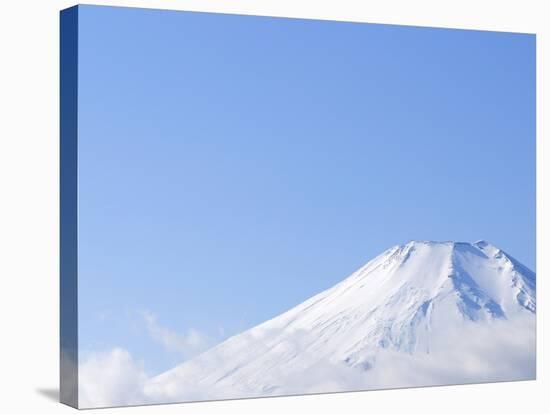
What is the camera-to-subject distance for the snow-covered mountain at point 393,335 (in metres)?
13.7

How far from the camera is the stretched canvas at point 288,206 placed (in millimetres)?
13133

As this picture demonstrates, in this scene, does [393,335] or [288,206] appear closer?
[288,206]

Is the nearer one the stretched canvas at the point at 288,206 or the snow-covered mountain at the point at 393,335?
the stretched canvas at the point at 288,206

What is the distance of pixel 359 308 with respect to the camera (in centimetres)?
1423

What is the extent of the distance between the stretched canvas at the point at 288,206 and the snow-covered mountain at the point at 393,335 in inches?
0.7

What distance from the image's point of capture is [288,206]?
13.9 m

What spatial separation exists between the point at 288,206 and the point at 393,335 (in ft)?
5.27

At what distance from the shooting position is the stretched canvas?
13133mm

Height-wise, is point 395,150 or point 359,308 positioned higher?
point 395,150

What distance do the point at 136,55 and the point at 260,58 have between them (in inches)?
47.7

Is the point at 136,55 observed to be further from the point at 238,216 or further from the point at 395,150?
the point at 395,150

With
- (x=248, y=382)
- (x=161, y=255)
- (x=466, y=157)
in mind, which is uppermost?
(x=466, y=157)

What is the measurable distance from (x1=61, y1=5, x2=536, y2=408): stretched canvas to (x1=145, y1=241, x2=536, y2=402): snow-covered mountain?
0.02m

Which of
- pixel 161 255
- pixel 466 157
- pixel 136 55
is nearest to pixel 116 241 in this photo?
pixel 161 255
